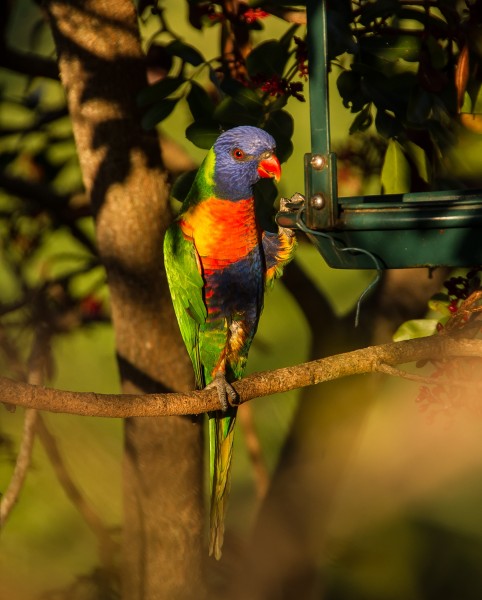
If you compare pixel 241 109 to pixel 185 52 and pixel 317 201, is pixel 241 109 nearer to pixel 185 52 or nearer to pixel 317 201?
pixel 185 52

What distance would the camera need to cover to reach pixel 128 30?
72.1 inches

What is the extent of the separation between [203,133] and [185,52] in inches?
Answer: 7.0

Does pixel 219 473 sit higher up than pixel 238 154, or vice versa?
pixel 238 154

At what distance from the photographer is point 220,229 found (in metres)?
1.70

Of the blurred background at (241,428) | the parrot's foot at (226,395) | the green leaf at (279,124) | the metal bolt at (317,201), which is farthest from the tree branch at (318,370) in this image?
the blurred background at (241,428)

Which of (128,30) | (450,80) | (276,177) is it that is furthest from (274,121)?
(128,30)

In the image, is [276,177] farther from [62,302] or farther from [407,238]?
[62,302]

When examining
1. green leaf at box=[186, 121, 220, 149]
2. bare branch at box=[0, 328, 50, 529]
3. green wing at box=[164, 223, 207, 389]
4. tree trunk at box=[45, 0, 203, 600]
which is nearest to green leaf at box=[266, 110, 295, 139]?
green leaf at box=[186, 121, 220, 149]

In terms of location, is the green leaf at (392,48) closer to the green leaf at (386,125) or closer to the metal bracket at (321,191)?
the green leaf at (386,125)

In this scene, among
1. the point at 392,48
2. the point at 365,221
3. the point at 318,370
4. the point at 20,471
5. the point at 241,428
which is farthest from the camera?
the point at 241,428

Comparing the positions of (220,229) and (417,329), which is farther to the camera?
(220,229)

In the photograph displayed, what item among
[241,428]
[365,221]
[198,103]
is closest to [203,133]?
[198,103]

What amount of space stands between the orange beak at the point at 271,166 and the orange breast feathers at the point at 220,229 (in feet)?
0.45

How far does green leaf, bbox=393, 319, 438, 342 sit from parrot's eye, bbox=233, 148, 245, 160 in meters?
0.44
